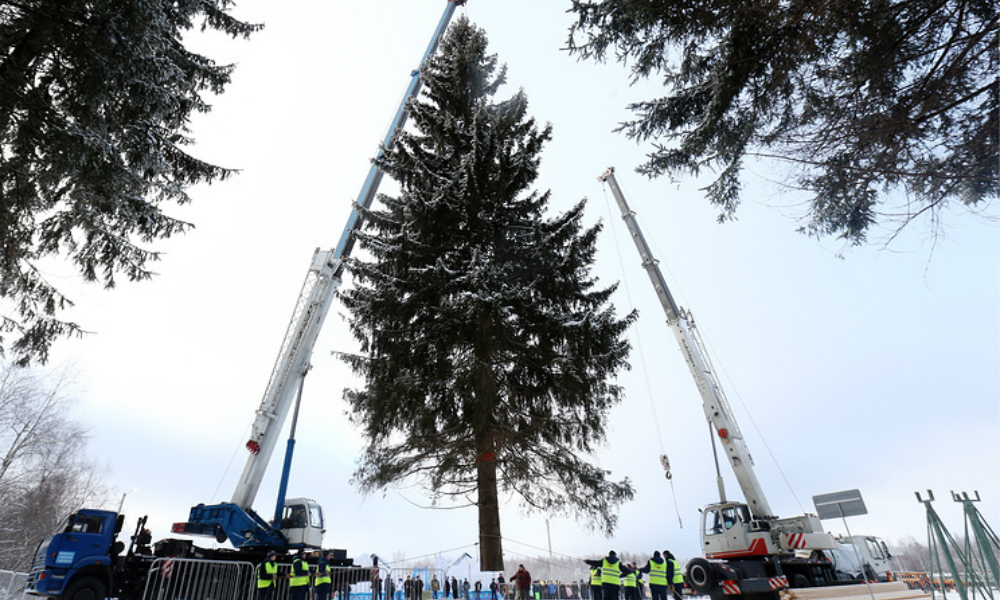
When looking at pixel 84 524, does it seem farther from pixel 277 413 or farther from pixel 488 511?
pixel 488 511

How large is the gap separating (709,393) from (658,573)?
6.21 meters

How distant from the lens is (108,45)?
17.8 ft

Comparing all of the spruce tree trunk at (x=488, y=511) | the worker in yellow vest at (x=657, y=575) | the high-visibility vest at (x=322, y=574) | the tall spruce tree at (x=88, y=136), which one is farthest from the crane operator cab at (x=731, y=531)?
the tall spruce tree at (x=88, y=136)

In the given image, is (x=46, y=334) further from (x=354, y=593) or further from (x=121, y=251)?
(x=354, y=593)

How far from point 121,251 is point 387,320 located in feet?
16.5

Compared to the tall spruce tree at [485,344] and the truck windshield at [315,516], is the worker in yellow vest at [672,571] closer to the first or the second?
the tall spruce tree at [485,344]

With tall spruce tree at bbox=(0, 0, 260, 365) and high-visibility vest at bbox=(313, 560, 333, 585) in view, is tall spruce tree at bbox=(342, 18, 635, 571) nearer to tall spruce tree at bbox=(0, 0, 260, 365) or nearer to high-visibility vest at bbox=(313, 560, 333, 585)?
high-visibility vest at bbox=(313, 560, 333, 585)

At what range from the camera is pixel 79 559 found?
A: 9.98m

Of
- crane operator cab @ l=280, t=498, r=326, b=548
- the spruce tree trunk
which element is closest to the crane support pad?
the spruce tree trunk

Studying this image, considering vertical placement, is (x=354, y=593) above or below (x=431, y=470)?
below

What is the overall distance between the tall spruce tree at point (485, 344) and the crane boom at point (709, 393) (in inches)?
206

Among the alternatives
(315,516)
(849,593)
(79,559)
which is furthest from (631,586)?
(79,559)

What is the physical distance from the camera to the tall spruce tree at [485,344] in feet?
33.0

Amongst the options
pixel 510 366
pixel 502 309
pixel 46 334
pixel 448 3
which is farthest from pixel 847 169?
pixel 448 3
